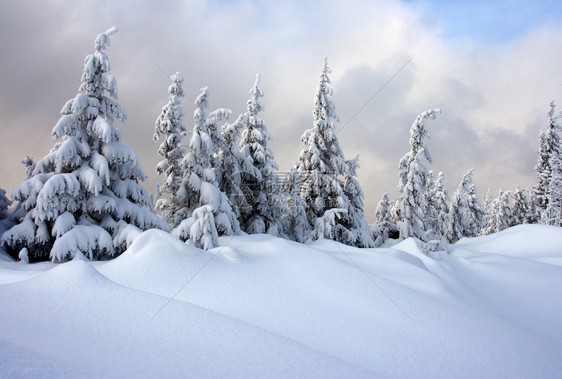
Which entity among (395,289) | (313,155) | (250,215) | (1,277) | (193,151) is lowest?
(1,277)

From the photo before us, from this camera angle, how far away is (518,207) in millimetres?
45812

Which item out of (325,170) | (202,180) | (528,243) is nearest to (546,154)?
(528,243)

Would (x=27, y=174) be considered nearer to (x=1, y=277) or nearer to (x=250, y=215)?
(x=1, y=277)

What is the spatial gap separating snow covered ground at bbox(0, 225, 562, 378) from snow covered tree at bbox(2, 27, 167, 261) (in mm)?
5041

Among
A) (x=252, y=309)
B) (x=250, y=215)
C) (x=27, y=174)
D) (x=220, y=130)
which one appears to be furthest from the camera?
(x=250, y=215)

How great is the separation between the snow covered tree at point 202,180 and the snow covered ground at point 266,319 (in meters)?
7.64

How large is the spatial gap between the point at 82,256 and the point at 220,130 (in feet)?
36.2

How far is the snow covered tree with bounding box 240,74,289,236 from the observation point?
825 inches

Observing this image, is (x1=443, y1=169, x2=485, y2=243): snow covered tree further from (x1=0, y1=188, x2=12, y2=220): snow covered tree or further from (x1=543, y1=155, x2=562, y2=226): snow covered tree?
(x1=0, y1=188, x2=12, y2=220): snow covered tree

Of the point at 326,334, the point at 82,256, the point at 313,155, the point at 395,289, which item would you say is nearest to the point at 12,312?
the point at 326,334

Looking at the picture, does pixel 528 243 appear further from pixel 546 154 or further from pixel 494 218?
pixel 494 218

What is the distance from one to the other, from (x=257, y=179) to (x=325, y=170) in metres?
4.27

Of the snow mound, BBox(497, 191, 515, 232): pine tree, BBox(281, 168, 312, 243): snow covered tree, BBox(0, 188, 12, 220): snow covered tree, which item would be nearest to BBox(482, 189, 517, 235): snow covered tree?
BBox(497, 191, 515, 232): pine tree

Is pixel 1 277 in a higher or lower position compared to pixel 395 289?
lower
